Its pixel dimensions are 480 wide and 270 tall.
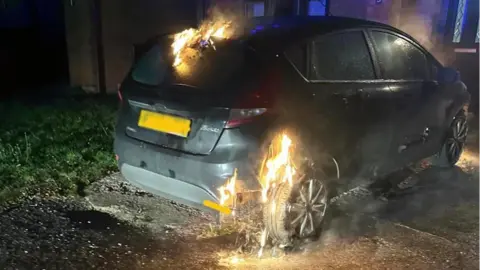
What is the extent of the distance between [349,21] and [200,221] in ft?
7.40

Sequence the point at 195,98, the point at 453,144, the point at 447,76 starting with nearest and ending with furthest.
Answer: the point at 195,98 → the point at 447,76 → the point at 453,144

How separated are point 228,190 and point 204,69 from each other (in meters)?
0.95

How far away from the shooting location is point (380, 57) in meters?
4.63

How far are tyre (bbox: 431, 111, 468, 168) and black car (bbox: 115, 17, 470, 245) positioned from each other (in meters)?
1.42

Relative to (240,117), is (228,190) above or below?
below

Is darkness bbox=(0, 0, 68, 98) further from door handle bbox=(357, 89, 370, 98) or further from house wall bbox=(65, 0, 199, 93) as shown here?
door handle bbox=(357, 89, 370, 98)

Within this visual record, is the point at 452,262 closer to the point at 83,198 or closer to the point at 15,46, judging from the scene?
the point at 83,198

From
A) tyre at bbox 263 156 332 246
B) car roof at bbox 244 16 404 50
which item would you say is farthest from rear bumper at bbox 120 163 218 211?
car roof at bbox 244 16 404 50

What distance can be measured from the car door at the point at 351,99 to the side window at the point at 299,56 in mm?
33

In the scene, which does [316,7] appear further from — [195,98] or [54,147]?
[195,98]

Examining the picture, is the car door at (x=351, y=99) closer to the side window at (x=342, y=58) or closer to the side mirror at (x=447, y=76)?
the side window at (x=342, y=58)

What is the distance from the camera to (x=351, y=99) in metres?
4.21

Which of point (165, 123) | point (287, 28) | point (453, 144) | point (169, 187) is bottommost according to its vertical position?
point (453, 144)

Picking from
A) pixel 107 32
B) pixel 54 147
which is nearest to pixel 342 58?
pixel 54 147
